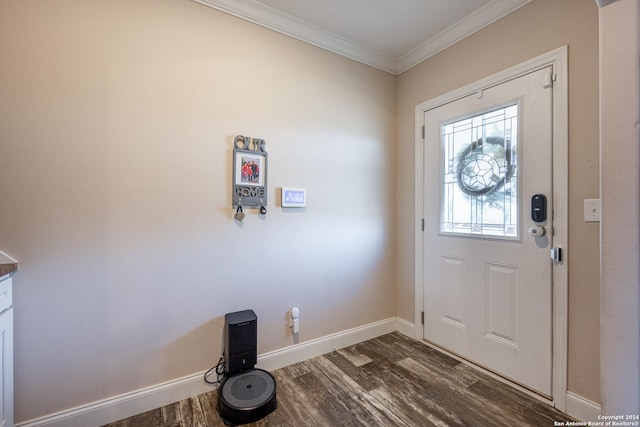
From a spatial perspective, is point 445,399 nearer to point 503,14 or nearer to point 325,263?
point 325,263

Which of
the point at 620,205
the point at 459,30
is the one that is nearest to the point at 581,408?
the point at 620,205

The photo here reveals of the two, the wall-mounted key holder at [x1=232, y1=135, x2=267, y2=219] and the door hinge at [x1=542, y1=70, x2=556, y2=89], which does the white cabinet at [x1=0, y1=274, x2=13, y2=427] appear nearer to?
the wall-mounted key holder at [x1=232, y1=135, x2=267, y2=219]

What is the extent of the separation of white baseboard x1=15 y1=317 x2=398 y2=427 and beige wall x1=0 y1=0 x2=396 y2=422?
0.14 ft

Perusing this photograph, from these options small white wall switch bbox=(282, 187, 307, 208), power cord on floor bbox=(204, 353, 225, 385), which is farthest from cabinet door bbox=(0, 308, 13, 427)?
small white wall switch bbox=(282, 187, 307, 208)

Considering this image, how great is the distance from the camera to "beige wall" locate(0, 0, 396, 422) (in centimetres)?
141

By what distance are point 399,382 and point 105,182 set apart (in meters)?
2.21

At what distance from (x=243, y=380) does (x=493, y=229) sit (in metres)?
1.95

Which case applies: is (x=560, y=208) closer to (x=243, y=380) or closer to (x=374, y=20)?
(x=374, y=20)

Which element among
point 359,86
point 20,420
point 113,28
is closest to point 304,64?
point 359,86

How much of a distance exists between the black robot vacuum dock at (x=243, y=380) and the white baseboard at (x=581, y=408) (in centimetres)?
169

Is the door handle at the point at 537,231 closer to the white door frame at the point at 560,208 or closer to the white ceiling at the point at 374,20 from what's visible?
the white door frame at the point at 560,208

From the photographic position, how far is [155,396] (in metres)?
1.66

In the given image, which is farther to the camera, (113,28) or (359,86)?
(359,86)

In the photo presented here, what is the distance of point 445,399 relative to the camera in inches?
68.5
